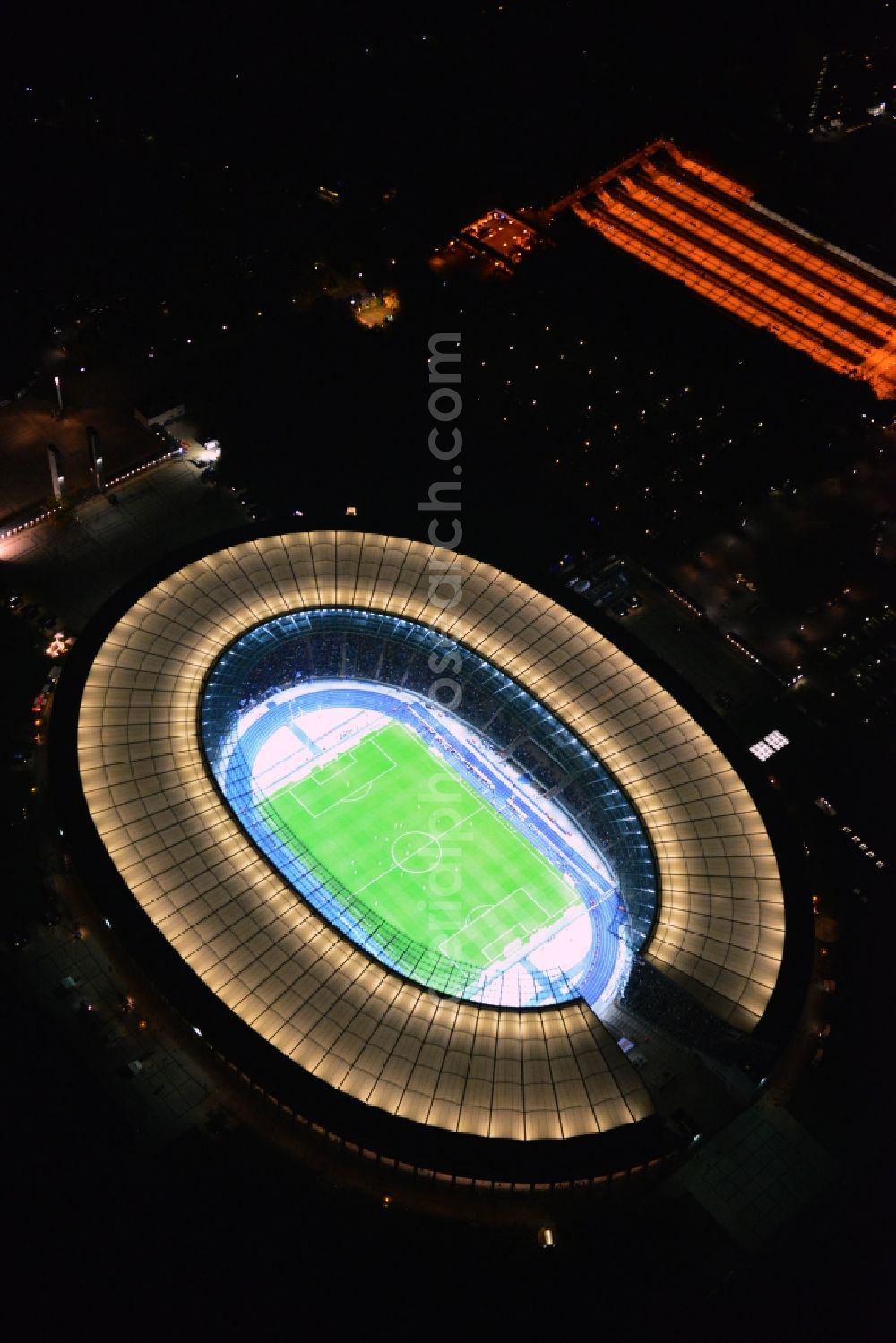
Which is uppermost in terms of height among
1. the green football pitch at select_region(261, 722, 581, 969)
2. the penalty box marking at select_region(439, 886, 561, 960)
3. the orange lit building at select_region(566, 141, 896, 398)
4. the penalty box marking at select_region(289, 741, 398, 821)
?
the orange lit building at select_region(566, 141, 896, 398)


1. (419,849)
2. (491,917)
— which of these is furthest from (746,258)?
(491,917)

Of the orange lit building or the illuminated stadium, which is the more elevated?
the orange lit building

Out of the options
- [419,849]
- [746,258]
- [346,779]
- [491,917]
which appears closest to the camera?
[491,917]

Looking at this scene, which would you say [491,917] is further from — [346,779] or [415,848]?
[346,779]

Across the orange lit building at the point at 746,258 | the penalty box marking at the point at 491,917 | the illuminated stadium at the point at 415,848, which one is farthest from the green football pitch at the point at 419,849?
the orange lit building at the point at 746,258

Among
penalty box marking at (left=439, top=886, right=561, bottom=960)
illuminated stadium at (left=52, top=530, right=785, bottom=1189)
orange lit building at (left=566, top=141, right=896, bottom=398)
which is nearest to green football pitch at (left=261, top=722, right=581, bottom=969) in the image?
penalty box marking at (left=439, top=886, right=561, bottom=960)

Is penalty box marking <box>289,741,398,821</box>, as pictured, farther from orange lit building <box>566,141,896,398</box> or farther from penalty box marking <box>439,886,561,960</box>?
orange lit building <box>566,141,896,398</box>

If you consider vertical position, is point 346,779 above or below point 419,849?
above
